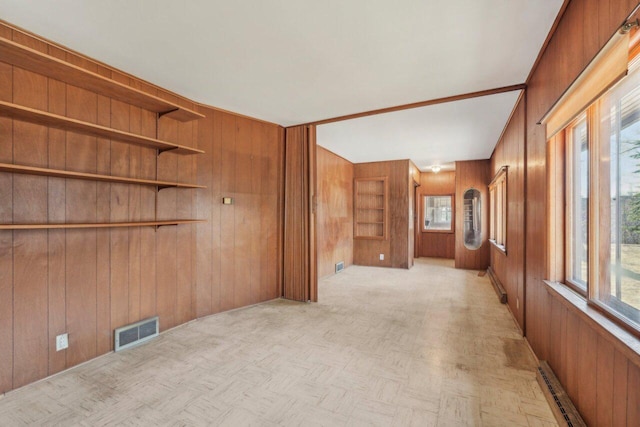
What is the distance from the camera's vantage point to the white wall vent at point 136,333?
2.59 meters

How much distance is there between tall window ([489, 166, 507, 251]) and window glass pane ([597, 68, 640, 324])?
9.05 ft

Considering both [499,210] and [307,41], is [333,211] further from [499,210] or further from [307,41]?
[307,41]

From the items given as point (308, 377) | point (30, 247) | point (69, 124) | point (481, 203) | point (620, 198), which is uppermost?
point (69, 124)

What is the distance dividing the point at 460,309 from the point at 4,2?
498 centimetres

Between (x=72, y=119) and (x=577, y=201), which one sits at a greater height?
(x=72, y=119)

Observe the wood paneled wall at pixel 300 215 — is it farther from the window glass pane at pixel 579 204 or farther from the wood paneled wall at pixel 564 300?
the window glass pane at pixel 579 204

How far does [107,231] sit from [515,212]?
4226 mm

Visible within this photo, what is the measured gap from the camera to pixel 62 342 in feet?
7.45

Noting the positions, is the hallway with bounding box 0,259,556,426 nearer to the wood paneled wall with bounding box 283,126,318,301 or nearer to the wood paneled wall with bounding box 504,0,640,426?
the wood paneled wall with bounding box 504,0,640,426

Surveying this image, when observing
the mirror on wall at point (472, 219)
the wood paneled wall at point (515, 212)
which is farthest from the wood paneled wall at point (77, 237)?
the mirror on wall at point (472, 219)

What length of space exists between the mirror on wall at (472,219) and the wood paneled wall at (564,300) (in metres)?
4.02

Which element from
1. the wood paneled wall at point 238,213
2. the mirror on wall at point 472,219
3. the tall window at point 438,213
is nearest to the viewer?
the wood paneled wall at point 238,213

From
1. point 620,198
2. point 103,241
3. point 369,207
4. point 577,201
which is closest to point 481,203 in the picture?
point 369,207

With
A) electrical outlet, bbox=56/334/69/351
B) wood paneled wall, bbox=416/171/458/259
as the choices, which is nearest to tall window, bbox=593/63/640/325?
electrical outlet, bbox=56/334/69/351
